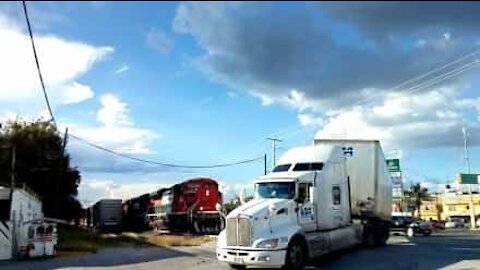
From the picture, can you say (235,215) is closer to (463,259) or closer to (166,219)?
(463,259)

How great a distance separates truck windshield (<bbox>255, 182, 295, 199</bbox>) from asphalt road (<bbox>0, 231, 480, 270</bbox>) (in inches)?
99.8

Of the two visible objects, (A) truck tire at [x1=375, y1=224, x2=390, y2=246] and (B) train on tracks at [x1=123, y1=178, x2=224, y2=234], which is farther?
(B) train on tracks at [x1=123, y1=178, x2=224, y2=234]

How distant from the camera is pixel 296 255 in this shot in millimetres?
18875

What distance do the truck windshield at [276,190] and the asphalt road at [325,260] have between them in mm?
2535

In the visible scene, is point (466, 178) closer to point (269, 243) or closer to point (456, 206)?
point (456, 206)

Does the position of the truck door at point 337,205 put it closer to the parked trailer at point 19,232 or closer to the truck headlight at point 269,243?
the truck headlight at point 269,243

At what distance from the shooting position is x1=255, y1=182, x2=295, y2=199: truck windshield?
20.1 meters

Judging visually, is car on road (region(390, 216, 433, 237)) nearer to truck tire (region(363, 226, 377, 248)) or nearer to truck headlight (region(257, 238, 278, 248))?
truck tire (region(363, 226, 377, 248))

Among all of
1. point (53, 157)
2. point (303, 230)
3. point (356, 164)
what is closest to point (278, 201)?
point (303, 230)

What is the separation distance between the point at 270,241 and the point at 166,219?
27.7m

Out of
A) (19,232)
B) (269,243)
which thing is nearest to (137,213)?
(19,232)

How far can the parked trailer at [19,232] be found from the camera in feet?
92.8

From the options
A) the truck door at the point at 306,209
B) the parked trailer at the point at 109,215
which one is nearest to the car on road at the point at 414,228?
the truck door at the point at 306,209

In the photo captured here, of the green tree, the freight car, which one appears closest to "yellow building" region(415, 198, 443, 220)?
the freight car
